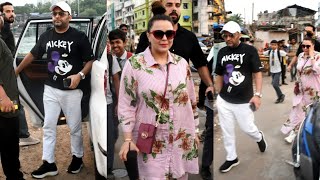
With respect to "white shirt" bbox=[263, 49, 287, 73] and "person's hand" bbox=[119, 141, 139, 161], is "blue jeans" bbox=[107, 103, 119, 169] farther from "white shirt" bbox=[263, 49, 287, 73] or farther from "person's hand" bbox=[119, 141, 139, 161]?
"white shirt" bbox=[263, 49, 287, 73]

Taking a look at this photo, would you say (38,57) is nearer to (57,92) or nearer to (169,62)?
(57,92)

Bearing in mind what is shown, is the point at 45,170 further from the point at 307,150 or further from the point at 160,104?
the point at 307,150

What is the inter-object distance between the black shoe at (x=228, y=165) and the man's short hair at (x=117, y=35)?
2.69 ft

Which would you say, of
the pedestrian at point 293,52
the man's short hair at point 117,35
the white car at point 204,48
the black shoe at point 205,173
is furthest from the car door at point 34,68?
the pedestrian at point 293,52

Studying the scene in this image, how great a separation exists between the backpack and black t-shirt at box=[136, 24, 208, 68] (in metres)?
0.67

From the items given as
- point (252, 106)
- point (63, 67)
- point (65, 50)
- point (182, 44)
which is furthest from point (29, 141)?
point (252, 106)

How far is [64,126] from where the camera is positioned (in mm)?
2531

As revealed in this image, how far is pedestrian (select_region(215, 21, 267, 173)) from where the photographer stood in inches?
65.9

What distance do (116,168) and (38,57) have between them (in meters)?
0.95

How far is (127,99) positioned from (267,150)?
2.47ft

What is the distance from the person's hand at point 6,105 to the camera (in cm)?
243

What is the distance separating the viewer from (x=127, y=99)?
163 cm

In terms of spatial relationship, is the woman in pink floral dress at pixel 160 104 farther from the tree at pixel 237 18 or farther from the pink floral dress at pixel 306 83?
the pink floral dress at pixel 306 83

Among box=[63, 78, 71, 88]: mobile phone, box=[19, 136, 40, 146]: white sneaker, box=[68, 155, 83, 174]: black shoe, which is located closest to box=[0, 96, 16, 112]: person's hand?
box=[19, 136, 40, 146]: white sneaker
